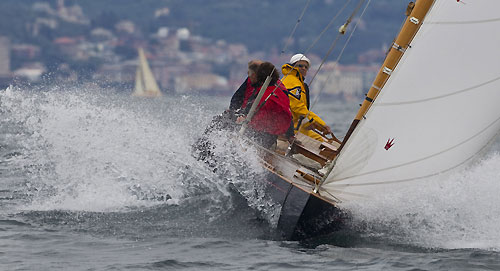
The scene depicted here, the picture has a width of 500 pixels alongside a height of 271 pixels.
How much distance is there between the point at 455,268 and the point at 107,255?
6.94 ft

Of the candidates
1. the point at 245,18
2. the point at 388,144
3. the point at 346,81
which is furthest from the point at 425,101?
the point at 245,18

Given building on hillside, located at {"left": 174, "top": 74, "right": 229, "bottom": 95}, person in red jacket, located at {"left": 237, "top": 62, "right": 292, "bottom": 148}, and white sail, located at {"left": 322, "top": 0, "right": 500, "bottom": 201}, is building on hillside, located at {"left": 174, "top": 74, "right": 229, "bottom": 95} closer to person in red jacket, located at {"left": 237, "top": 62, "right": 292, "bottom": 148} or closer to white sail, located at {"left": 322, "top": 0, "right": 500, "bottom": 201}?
person in red jacket, located at {"left": 237, "top": 62, "right": 292, "bottom": 148}

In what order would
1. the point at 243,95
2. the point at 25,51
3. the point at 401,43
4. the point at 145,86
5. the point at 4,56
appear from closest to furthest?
the point at 401,43 < the point at 243,95 < the point at 145,86 < the point at 4,56 < the point at 25,51

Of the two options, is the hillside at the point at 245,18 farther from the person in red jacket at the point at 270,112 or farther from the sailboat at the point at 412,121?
the sailboat at the point at 412,121

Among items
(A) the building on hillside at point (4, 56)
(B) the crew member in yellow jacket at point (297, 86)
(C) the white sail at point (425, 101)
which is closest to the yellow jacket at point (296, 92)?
(B) the crew member in yellow jacket at point (297, 86)

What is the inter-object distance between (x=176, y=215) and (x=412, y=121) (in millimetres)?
1943

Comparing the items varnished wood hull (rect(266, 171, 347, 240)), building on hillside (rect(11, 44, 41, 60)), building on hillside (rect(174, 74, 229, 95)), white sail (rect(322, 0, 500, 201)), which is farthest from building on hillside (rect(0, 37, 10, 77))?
white sail (rect(322, 0, 500, 201))

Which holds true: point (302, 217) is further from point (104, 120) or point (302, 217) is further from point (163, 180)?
point (104, 120)

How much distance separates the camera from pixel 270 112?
788 cm

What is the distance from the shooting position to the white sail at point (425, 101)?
Result: 6613 millimetres

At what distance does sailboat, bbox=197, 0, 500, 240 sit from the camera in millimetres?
6602

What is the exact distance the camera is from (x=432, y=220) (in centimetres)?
694

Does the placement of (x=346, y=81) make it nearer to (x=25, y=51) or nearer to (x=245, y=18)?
(x=25, y=51)

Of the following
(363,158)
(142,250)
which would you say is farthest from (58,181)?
(363,158)
